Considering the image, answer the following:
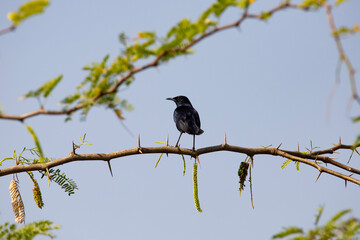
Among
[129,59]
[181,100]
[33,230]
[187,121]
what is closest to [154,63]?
[129,59]

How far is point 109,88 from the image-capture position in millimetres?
3062

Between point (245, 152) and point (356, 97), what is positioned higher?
point (245, 152)

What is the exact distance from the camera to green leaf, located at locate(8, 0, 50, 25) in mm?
2480

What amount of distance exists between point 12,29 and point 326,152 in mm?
4564

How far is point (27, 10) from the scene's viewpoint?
2.52 m

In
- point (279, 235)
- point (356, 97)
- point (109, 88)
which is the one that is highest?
point (109, 88)

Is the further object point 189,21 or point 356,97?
point 189,21

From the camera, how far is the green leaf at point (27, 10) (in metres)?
2.48

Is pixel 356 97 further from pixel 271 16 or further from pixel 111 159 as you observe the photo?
pixel 111 159

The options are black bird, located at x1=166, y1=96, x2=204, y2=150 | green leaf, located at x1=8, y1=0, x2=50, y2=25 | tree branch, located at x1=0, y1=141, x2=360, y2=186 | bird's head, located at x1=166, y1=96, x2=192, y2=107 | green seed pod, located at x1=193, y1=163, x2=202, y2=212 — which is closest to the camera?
green leaf, located at x1=8, y1=0, x2=50, y2=25

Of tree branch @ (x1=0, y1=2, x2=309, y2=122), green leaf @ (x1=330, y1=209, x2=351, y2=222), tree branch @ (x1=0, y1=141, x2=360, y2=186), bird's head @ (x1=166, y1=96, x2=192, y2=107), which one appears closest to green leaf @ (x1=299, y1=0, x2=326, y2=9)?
tree branch @ (x1=0, y1=2, x2=309, y2=122)

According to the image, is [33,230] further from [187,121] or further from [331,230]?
[187,121]

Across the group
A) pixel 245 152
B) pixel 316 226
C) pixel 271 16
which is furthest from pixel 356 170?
pixel 271 16

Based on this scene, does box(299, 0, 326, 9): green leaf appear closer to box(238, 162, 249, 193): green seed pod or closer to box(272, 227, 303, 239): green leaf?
box(272, 227, 303, 239): green leaf
